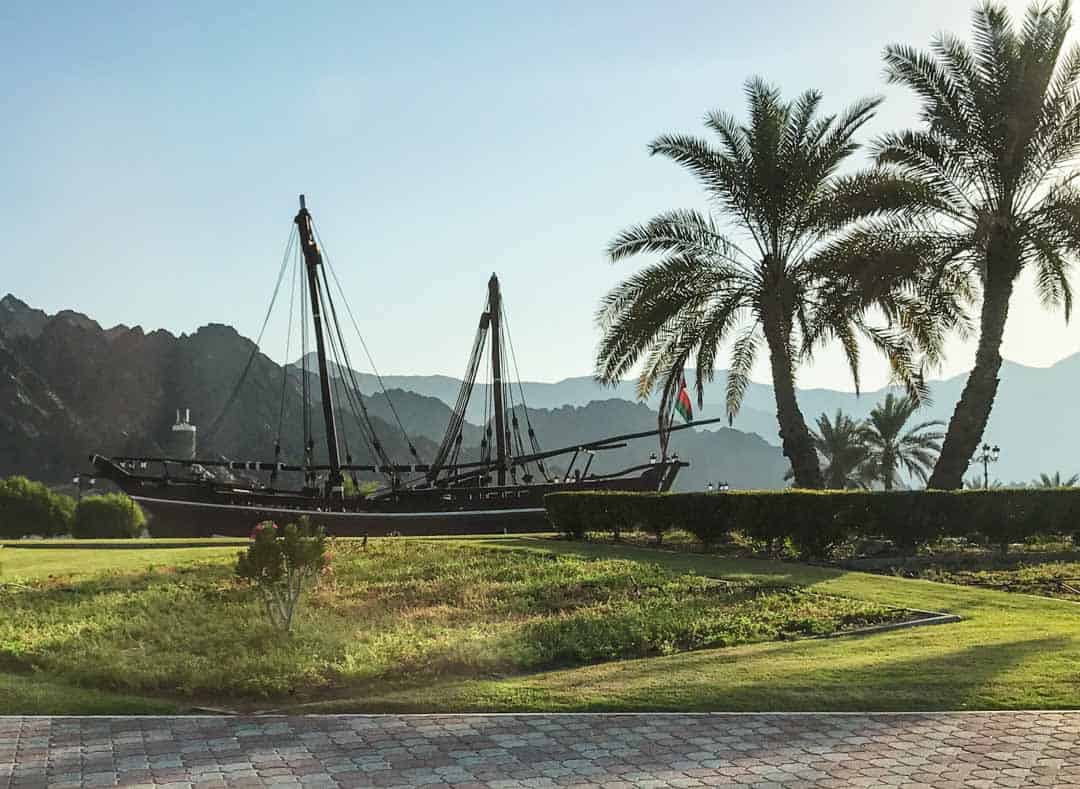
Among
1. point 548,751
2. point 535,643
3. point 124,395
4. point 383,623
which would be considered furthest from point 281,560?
point 124,395

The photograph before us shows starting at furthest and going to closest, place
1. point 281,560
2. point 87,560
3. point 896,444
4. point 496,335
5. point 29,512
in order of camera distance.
Result: point 896,444
point 496,335
point 29,512
point 87,560
point 281,560

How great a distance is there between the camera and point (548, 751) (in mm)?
6105

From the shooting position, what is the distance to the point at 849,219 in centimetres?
1997

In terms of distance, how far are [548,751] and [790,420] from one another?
15.4 metres

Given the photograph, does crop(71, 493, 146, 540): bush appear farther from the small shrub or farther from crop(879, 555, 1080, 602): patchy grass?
crop(879, 555, 1080, 602): patchy grass

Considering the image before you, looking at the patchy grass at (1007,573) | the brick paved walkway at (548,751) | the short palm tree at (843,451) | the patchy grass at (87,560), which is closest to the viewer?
the brick paved walkway at (548,751)

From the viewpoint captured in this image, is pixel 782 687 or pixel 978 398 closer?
pixel 782 687

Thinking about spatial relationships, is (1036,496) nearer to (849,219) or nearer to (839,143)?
(849,219)

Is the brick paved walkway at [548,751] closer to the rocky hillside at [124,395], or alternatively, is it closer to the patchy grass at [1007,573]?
the patchy grass at [1007,573]

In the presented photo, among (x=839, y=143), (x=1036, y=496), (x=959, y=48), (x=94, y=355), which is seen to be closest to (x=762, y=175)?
(x=839, y=143)

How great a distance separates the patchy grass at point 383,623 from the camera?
883cm

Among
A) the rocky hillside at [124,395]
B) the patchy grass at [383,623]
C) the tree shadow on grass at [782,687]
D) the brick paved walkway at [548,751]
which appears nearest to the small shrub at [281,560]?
the patchy grass at [383,623]

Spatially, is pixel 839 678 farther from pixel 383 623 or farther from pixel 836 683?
pixel 383 623

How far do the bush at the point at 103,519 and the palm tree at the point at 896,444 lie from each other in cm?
3290
